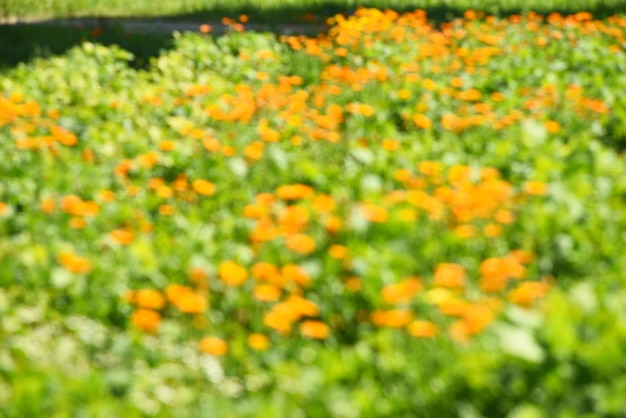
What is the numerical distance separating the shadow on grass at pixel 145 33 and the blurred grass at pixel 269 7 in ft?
0.04

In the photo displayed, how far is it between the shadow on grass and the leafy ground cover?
2070 millimetres

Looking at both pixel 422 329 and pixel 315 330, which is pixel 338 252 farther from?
pixel 422 329

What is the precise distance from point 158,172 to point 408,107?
1589 mm

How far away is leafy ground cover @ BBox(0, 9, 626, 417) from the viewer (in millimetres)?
2568

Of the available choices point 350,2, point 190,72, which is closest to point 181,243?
point 190,72

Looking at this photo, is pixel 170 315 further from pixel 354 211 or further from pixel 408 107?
pixel 408 107

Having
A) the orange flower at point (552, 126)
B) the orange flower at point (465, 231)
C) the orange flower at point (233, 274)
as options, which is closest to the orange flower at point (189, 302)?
the orange flower at point (233, 274)

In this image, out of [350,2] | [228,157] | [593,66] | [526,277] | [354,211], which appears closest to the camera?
[526,277]

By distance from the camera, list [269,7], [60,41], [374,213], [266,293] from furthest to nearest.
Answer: [269,7], [60,41], [374,213], [266,293]

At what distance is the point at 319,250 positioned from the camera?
339cm

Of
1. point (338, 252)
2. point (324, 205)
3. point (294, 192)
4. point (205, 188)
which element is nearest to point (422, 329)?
point (338, 252)

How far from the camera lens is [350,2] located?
1038cm

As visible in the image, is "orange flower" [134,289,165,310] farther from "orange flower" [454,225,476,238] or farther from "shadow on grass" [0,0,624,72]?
"shadow on grass" [0,0,624,72]

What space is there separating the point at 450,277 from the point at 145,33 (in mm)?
6864
